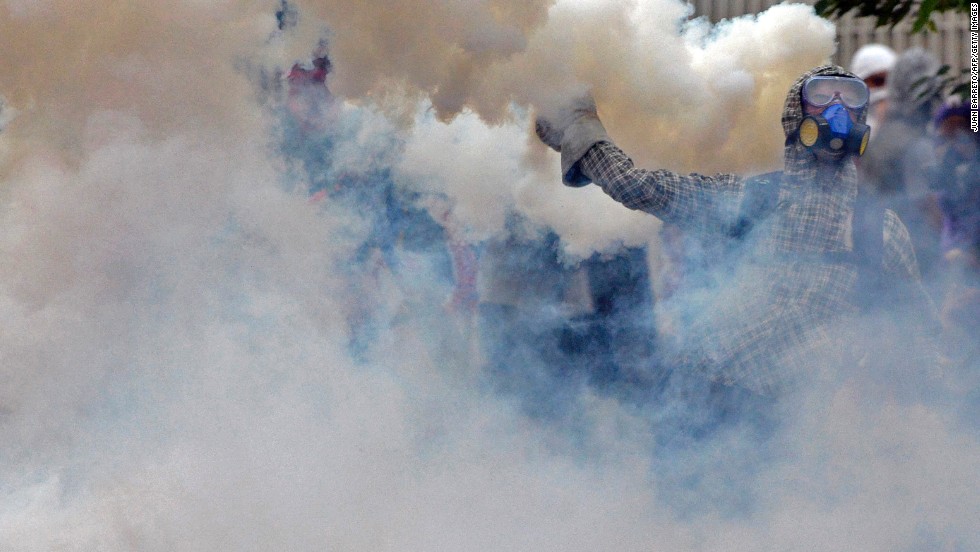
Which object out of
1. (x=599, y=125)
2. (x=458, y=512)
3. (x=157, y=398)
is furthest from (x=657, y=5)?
(x=157, y=398)

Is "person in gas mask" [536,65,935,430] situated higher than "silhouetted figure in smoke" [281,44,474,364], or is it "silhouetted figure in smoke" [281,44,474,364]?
"silhouetted figure in smoke" [281,44,474,364]

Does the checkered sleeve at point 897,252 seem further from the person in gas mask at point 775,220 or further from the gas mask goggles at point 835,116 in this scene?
the gas mask goggles at point 835,116

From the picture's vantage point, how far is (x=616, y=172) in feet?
→ 8.86

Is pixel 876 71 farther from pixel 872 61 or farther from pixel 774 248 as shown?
pixel 774 248

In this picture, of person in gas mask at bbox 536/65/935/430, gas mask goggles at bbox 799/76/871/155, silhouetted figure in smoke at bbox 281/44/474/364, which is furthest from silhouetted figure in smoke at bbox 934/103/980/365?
silhouetted figure in smoke at bbox 281/44/474/364

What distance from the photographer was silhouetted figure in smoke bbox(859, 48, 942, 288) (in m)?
3.46

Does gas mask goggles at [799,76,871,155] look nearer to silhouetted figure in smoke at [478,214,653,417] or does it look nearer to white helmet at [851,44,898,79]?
silhouetted figure in smoke at [478,214,653,417]

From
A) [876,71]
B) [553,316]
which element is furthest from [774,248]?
[876,71]

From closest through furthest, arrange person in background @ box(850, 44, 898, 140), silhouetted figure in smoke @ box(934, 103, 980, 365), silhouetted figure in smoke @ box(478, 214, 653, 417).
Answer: silhouetted figure in smoke @ box(478, 214, 653, 417) → silhouetted figure in smoke @ box(934, 103, 980, 365) → person in background @ box(850, 44, 898, 140)

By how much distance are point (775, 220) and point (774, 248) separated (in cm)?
7

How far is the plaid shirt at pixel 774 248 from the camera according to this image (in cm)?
271

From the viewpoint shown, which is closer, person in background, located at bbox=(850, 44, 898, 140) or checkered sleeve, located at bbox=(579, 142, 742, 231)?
checkered sleeve, located at bbox=(579, 142, 742, 231)

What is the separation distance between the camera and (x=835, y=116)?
8.81 ft

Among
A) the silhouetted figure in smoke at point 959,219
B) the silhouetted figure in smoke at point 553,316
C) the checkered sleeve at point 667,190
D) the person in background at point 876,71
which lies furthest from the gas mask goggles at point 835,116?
the person in background at point 876,71
